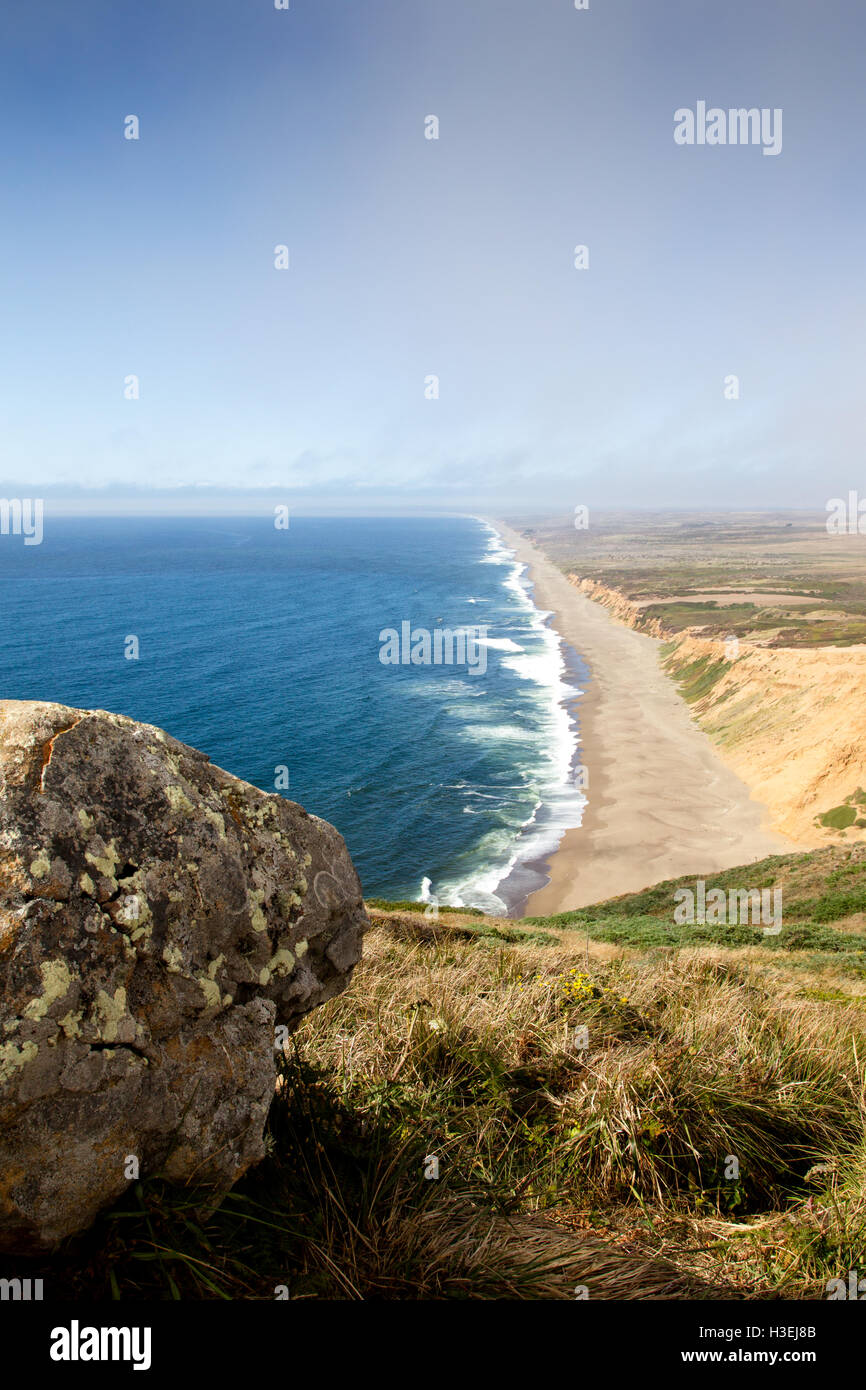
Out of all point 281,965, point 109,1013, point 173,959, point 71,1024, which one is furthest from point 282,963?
point 71,1024

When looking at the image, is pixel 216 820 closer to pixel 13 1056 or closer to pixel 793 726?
pixel 13 1056

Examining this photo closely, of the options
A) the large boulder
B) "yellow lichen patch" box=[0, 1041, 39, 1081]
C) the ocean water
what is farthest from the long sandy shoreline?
"yellow lichen patch" box=[0, 1041, 39, 1081]

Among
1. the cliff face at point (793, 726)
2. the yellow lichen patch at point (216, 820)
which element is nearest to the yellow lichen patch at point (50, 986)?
the yellow lichen patch at point (216, 820)

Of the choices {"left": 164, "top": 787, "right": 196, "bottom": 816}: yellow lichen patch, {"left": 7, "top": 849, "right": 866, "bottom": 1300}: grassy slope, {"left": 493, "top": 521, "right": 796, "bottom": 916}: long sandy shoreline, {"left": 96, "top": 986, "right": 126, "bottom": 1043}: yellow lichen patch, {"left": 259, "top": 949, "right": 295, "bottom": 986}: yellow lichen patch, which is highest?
{"left": 164, "top": 787, "right": 196, "bottom": 816}: yellow lichen patch

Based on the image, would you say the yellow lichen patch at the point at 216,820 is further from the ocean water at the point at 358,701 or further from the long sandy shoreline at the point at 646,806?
the long sandy shoreline at the point at 646,806

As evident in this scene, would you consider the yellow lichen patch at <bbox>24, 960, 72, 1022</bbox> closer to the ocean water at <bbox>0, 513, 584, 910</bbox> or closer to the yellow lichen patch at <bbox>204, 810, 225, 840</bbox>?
the yellow lichen patch at <bbox>204, 810, 225, 840</bbox>
